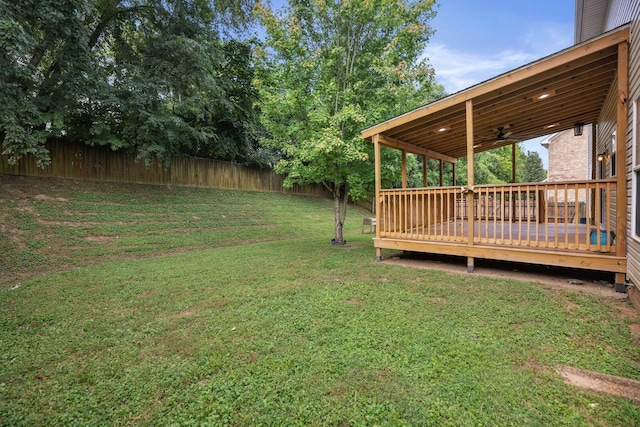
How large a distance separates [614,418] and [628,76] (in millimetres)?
4464

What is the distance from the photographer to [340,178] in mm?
8500

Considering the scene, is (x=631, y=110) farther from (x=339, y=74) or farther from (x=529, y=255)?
(x=339, y=74)

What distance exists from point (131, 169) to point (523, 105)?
12974 millimetres

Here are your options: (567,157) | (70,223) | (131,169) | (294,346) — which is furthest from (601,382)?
(567,157)

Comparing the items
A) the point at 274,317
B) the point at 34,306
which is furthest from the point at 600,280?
the point at 34,306

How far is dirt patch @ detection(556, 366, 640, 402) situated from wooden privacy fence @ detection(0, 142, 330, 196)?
1282 centimetres

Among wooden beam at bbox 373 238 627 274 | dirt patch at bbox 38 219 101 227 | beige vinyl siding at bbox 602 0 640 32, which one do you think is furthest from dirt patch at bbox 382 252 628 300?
dirt patch at bbox 38 219 101 227

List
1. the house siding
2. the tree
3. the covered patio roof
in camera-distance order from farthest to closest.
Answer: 1. the tree
2. the covered patio roof
3. the house siding

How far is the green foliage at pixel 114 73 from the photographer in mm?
7566

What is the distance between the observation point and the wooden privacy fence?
9.72 m

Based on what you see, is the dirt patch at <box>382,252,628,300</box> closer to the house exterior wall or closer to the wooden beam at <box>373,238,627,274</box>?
the wooden beam at <box>373,238,627,274</box>

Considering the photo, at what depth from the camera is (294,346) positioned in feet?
9.52

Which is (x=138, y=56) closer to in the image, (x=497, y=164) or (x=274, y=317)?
(x=274, y=317)

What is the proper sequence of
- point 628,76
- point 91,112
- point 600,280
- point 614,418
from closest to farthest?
1. point 614,418
2. point 628,76
3. point 600,280
4. point 91,112
